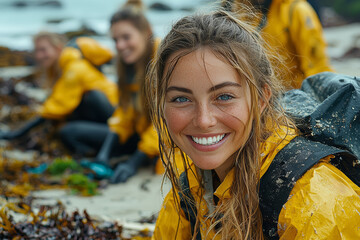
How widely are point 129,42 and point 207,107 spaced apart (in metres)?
3.27

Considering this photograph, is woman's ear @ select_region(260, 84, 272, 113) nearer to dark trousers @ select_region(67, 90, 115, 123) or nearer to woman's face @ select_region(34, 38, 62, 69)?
dark trousers @ select_region(67, 90, 115, 123)

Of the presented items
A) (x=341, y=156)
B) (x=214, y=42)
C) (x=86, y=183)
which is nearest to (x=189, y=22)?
(x=214, y=42)

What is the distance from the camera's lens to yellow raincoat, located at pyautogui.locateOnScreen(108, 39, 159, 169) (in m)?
4.67

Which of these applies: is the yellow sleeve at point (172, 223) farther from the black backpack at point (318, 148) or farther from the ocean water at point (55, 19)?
the ocean water at point (55, 19)

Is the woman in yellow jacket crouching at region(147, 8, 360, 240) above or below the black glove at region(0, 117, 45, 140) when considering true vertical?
above

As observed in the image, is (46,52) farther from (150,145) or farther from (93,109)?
(150,145)

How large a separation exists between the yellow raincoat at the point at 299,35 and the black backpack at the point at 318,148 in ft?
6.20

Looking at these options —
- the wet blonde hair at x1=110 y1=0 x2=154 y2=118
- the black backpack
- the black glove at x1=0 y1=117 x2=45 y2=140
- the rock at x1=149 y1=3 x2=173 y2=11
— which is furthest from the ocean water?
the black backpack

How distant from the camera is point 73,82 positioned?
5508mm

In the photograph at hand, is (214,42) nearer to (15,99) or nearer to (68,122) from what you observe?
(68,122)

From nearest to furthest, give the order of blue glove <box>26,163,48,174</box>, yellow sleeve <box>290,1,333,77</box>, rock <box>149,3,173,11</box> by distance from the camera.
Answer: yellow sleeve <box>290,1,333,77</box> → blue glove <box>26,163,48,174</box> → rock <box>149,3,173,11</box>

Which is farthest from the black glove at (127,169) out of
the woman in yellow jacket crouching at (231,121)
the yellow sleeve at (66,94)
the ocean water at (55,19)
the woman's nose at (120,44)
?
the ocean water at (55,19)

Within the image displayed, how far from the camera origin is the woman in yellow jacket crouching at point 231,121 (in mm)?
1569

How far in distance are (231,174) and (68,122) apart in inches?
175
